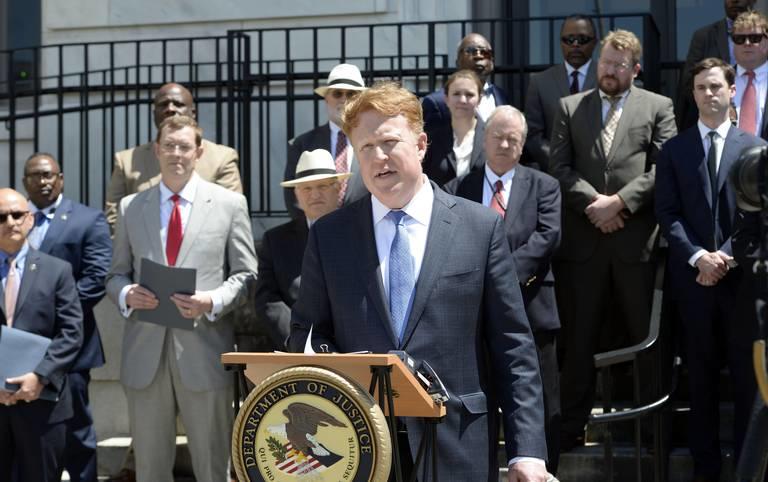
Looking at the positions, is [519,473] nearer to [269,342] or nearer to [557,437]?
[557,437]

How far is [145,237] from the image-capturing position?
7.46 m

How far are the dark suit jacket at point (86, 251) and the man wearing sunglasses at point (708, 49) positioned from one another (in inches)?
159

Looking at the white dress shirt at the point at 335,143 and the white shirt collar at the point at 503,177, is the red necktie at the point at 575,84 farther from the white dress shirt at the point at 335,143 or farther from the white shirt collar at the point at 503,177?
the white dress shirt at the point at 335,143

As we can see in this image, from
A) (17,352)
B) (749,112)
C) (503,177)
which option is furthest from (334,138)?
(749,112)

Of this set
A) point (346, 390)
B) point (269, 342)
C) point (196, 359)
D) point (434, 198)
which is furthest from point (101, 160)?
point (346, 390)

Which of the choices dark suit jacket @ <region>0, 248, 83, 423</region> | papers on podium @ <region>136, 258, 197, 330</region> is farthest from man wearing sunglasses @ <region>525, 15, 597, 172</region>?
dark suit jacket @ <region>0, 248, 83, 423</region>

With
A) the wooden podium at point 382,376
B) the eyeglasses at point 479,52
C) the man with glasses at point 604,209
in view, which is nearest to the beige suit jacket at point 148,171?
the eyeglasses at point 479,52

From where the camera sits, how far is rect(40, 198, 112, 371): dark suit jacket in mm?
7934

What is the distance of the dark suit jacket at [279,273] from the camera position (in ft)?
23.5

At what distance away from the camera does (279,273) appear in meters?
7.25

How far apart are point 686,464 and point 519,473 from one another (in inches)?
136

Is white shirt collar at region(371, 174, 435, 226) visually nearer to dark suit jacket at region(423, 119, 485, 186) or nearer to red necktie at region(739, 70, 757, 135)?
dark suit jacket at region(423, 119, 485, 186)

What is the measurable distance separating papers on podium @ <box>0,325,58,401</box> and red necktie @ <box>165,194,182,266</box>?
0.87 m

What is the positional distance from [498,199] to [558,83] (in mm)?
1579
